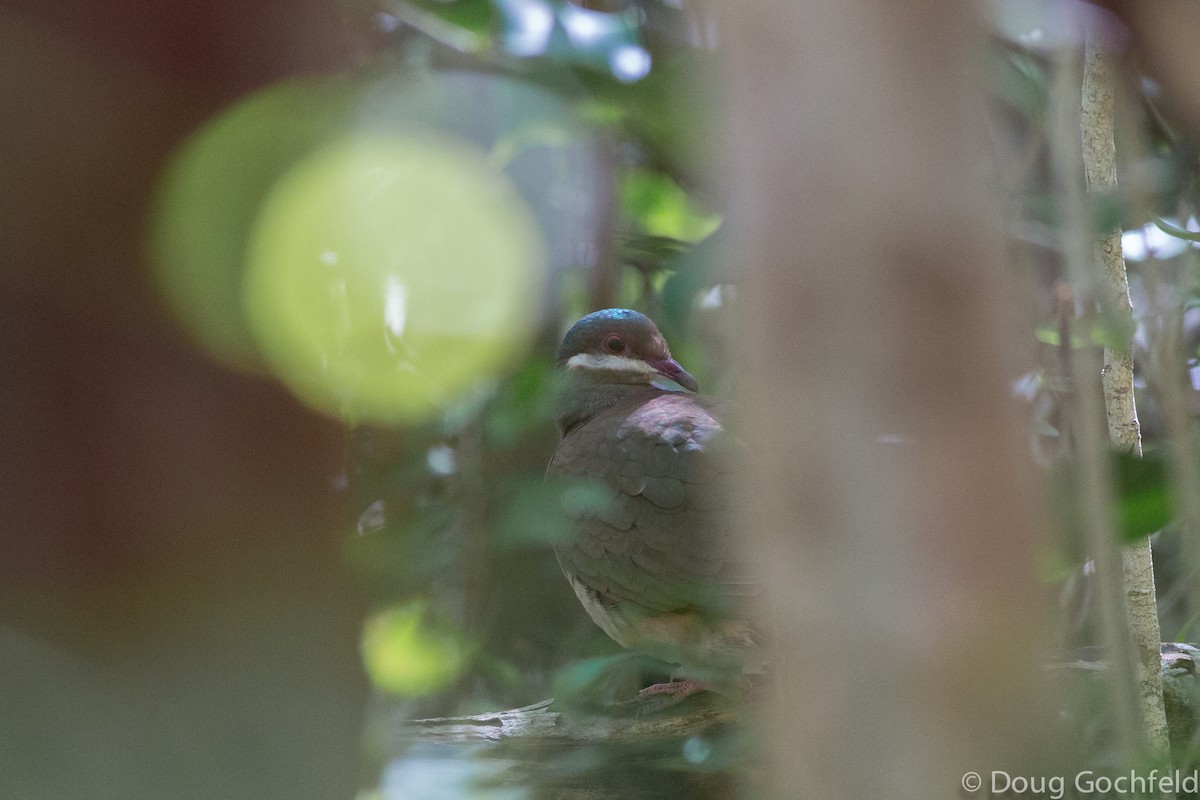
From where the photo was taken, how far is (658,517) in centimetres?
196

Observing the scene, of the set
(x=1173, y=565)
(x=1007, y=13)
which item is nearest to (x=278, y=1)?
(x=1007, y=13)

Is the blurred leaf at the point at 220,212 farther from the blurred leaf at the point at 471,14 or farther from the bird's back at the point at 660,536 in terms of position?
the bird's back at the point at 660,536

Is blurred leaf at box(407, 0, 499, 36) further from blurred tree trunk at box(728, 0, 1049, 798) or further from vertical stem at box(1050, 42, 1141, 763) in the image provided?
blurred tree trunk at box(728, 0, 1049, 798)

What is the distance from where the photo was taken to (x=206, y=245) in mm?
655

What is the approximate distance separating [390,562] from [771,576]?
48cm

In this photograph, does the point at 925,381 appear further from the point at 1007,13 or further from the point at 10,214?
the point at 1007,13

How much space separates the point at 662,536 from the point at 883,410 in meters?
1.64

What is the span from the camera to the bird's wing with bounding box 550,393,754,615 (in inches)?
74.2

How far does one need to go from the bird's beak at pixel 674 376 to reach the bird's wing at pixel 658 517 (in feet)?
1.52

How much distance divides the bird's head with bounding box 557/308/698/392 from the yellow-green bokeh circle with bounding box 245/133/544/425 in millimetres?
783

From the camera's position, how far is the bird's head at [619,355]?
8.68 ft

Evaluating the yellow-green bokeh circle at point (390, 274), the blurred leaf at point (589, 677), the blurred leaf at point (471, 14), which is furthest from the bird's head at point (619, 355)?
the blurred leaf at point (471, 14)

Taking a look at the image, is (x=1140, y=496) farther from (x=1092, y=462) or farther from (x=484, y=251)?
(x=484, y=251)

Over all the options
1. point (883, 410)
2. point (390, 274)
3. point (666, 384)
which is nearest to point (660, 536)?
point (666, 384)
